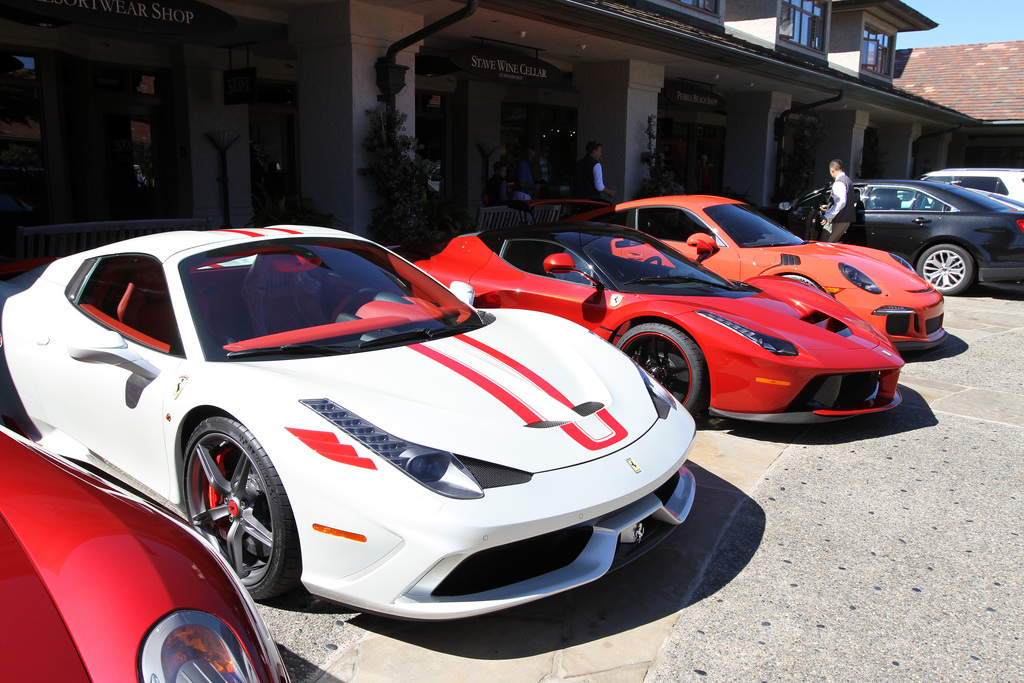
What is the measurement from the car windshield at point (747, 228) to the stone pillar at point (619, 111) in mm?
5498

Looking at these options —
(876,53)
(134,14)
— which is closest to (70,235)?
(134,14)

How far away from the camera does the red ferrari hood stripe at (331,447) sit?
95.5 inches

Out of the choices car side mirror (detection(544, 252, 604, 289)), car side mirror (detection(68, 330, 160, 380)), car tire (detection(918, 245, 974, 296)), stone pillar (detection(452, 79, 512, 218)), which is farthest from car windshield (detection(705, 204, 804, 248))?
stone pillar (detection(452, 79, 512, 218))

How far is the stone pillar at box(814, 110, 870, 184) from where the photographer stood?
2059 centimetres

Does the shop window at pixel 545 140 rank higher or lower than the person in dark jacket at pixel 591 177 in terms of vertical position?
higher

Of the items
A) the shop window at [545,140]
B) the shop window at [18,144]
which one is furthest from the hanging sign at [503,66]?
the shop window at [18,144]

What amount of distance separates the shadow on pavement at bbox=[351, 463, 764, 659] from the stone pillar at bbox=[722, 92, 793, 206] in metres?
15.0

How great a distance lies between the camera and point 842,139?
20828mm

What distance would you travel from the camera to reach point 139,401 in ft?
10.0

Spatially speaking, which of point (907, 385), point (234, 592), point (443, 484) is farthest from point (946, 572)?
point (907, 385)

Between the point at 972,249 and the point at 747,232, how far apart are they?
195 inches

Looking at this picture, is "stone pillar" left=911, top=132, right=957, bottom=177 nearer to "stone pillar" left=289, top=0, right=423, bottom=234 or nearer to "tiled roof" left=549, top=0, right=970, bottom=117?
"tiled roof" left=549, top=0, right=970, bottom=117

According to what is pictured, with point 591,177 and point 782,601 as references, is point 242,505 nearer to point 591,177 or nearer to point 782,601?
point 782,601

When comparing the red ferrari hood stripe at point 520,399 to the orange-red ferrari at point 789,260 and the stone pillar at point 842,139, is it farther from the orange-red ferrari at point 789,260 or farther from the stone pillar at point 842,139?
the stone pillar at point 842,139
